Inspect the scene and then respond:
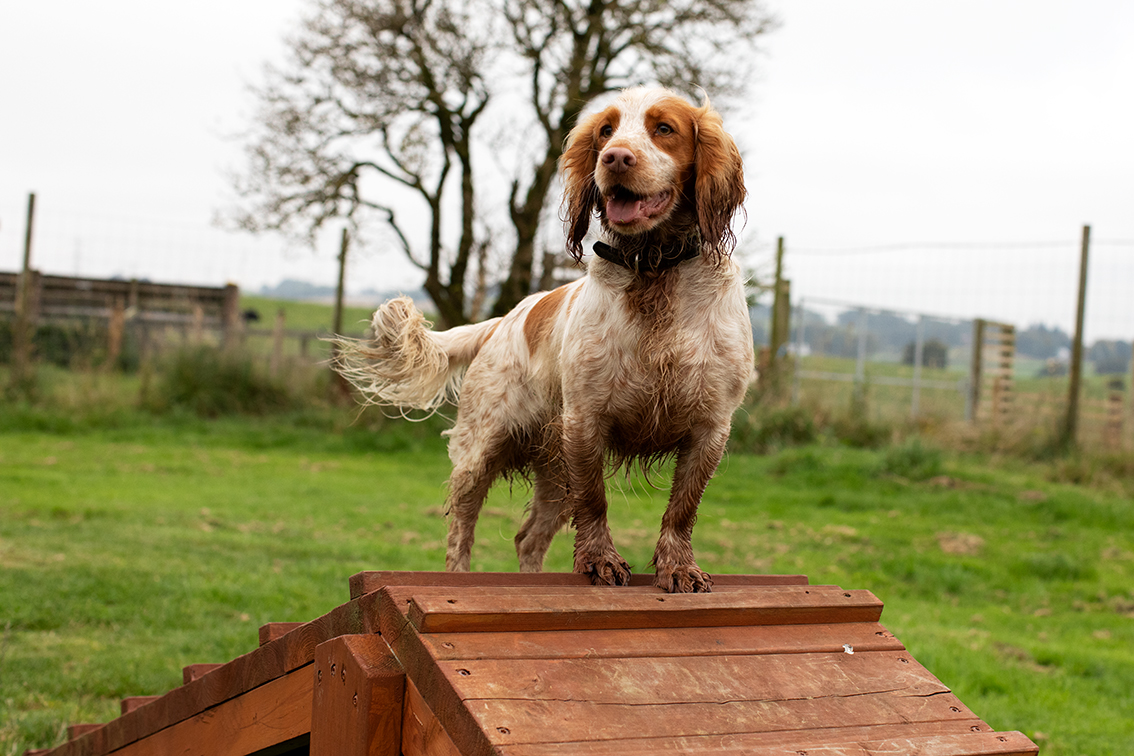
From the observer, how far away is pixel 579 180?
2.53 meters

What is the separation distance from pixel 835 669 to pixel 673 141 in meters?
1.34

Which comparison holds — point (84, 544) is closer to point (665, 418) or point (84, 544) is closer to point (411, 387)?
point (411, 387)

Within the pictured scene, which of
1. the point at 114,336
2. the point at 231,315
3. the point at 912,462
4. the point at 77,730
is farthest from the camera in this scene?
the point at 231,315

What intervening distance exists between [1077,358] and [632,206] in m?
9.81

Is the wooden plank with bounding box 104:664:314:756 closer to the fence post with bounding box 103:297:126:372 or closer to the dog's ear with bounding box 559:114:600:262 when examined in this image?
the dog's ear with bounding box 559:114:600:262

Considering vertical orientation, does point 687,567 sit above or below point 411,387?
below

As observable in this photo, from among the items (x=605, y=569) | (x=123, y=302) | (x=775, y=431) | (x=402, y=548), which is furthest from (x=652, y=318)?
(x=123, y=302)

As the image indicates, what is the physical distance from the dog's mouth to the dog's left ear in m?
0.10

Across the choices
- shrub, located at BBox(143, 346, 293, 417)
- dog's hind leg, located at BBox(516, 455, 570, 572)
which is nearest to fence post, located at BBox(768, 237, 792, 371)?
shrub, located at BBox(143, 346, 293, 417)

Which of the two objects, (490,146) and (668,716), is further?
(490,146)

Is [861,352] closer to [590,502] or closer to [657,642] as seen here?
[590,502]

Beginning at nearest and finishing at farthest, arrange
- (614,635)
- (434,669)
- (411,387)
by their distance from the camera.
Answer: (434,669), (614,635), (411,387)

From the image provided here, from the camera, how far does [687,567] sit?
2504mm

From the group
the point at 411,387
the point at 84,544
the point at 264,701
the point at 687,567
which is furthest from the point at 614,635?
the point at 84,544
